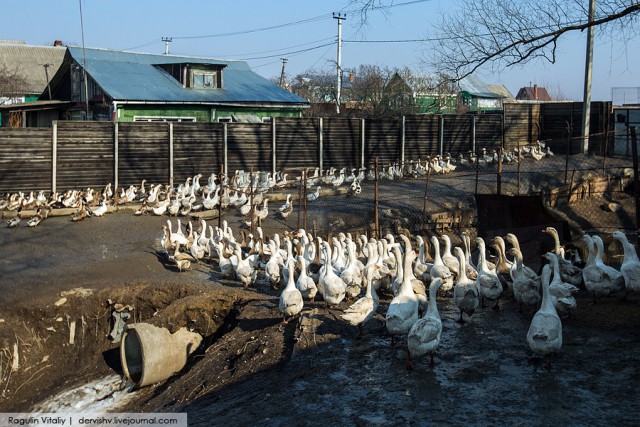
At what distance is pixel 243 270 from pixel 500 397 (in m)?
6.60

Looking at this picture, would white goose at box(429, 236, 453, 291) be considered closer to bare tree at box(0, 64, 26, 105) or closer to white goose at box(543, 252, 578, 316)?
white goose at box(543, 252, 578, 316)

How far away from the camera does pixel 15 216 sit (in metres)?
18.7

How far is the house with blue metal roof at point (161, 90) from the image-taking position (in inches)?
1129

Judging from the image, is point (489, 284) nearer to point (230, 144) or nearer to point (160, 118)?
point (230, 144)

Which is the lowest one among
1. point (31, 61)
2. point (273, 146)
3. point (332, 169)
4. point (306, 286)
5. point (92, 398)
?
point (92, 398)

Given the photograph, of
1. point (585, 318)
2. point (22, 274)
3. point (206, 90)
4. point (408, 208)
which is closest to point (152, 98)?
point (206, 90)

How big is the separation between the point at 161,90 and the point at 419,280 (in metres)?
20.7

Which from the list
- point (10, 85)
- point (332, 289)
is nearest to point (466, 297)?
point (332, 289)

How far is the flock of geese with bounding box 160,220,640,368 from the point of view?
28.6ft

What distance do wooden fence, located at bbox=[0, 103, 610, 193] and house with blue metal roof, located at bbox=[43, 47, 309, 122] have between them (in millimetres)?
4082

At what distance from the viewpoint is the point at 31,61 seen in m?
52.0

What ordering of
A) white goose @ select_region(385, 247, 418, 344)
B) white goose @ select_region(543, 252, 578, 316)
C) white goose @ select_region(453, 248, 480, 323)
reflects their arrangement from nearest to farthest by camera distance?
1. white goose @ select_region(385, 247, 418, 344)
2. white goose @ select_region(543, 252, 578, 316)
3. white goose @ select_region(453, 248, 480, 323)

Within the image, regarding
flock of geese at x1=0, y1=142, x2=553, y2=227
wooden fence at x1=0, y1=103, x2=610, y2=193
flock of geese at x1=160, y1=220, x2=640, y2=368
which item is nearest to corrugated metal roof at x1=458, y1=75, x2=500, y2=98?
wooden fence at x1=0, y1=103, x2=610, y2=193

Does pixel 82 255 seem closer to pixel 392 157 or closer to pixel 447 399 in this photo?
pixel 447 399
